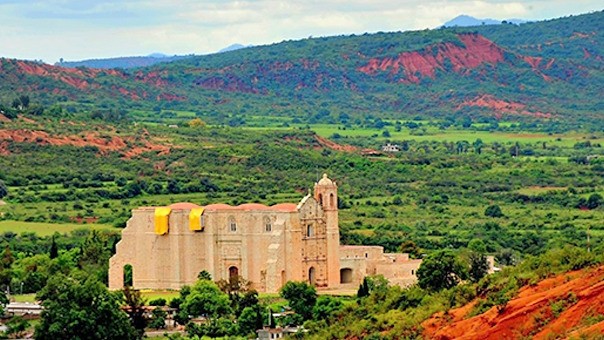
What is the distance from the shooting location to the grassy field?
10344 centimetres

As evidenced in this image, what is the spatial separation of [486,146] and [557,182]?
151ft

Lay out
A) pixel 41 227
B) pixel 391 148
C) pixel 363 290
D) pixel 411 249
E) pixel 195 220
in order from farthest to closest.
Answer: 1. pixel 391 148
2. pixel 41 227
3. pixel 411 249
4. pixel 195 220
5. pixel 363 290

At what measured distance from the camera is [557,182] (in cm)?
14262

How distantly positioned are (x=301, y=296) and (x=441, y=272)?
7810mm

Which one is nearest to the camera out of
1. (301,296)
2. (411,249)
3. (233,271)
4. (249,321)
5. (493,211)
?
(249,321)

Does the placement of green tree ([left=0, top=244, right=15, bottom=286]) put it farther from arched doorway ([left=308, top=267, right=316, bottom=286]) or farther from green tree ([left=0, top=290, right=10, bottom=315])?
arched doorway ([left=308, top=267, right=316, bottom=286])

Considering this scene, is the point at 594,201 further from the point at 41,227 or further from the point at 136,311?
the point at 136,311

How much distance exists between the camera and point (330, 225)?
80812 millimetres

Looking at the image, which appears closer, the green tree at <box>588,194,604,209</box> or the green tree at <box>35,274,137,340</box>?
the green tree at <box>35,274,137,340</box>

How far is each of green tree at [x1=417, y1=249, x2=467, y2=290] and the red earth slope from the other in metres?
16.3

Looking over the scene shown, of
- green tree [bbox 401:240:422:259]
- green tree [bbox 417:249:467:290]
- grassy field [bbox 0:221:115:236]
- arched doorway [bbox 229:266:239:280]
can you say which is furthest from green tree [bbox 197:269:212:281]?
grassy field [bbox 0:221:115:236]

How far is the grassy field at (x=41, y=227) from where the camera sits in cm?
10344

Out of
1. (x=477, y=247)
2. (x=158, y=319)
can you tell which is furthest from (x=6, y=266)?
(x=477, y=247)

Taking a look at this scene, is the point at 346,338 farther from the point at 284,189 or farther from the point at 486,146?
the point at 486,146
